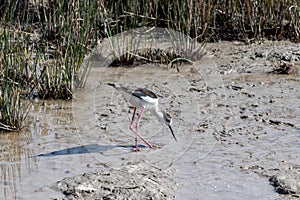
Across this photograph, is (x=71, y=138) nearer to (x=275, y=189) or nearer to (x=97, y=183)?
(x=97, y=183)

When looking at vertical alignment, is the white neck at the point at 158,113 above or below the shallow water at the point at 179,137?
above

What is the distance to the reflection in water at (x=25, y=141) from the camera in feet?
15.9

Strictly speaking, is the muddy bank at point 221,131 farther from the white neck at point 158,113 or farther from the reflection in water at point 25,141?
the reflection in water at point 25,141

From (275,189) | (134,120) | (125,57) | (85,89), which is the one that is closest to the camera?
(275,189)

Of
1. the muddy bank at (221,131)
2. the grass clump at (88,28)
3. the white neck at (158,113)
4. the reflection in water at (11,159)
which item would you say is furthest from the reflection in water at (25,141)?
the white neck at (158,113)

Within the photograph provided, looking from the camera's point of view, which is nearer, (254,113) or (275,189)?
(275,189)

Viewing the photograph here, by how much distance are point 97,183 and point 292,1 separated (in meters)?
4.78

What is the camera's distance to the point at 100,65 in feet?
26.6

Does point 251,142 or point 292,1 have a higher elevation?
point 292,1

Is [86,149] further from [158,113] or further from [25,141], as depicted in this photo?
[158,113]

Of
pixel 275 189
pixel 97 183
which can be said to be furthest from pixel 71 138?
pixel 275 189

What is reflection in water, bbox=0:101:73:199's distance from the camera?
4.86m

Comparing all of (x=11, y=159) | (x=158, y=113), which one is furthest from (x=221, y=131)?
(x=11, y=159)

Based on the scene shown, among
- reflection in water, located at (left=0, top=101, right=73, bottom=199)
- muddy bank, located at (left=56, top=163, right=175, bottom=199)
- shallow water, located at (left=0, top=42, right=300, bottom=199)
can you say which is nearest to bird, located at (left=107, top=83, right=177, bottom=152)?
shallow water, located at (left=0, top=42, right=300, bottom=199)
